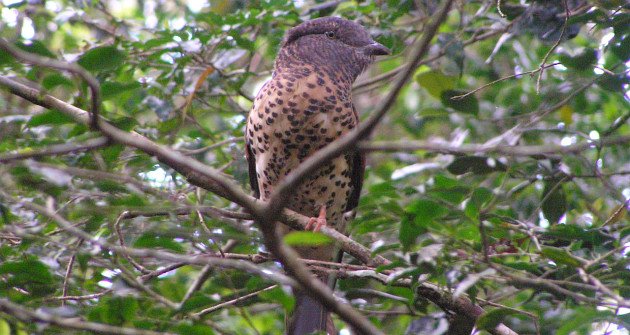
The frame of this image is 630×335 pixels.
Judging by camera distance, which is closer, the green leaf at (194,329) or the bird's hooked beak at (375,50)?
the green leaf at (194,329)

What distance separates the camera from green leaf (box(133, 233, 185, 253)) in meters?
2.56

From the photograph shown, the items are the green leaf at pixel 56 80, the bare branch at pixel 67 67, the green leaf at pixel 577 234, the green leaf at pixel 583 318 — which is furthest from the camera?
the green leaf at pixel 577 234

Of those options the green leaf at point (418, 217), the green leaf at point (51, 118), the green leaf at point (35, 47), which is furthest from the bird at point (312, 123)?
the green leaf at point (35, 47)

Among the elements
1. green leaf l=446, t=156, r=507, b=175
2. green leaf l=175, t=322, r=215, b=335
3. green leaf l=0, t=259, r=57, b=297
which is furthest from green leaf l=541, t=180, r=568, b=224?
green leaf l=0, t=259, r=57, b=297

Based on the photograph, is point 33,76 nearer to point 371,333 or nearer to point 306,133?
point 306,133

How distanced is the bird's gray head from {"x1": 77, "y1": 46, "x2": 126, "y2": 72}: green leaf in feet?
6.22

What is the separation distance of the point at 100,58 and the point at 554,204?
7.11ft

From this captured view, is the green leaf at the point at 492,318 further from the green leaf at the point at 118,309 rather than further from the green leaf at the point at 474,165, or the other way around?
the green leaf at the point at 118,309

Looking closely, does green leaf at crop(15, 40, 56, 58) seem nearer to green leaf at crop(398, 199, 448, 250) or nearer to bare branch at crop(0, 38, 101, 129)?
bare branch at crop(0, 38, 101, 129)

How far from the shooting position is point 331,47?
4.50 metres

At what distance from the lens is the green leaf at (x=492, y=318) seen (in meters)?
2.63

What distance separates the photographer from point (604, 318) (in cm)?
242

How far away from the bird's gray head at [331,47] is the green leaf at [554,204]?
1342 mm

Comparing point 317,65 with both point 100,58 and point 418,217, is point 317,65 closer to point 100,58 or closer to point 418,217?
point 100,58
